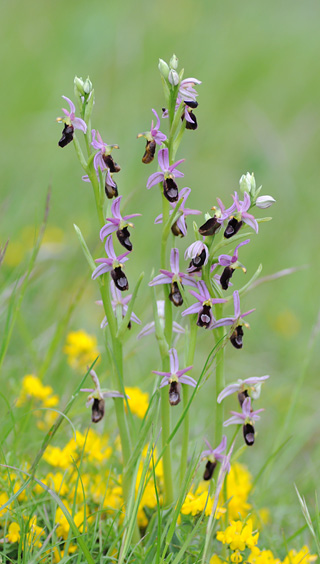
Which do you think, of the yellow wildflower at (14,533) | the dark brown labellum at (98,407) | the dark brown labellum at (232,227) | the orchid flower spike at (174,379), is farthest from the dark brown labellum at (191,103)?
the yellow wildflower at (14,533)

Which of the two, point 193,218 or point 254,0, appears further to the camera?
point 254,0

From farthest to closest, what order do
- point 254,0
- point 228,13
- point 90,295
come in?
point 254,0 → point 228,13 → point 90,295

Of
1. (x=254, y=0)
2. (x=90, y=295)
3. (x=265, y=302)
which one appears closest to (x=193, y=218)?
(x=265, y=302)

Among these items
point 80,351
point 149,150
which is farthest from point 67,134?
point 80,351

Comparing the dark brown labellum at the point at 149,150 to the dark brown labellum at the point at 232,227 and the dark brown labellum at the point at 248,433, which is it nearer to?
the dark brown labellum at the point at 232,227

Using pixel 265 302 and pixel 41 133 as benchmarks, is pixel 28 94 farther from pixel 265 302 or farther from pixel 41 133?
pixel 265 302

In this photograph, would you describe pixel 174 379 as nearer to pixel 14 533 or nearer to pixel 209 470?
pixel 209 470
